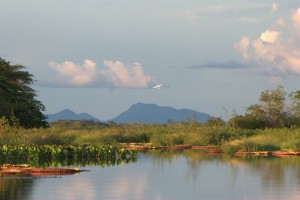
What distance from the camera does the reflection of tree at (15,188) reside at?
20.6 m

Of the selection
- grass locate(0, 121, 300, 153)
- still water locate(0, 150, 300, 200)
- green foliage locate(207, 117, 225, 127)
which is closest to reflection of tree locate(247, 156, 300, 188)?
still water locate(0, 150, 300, 200)

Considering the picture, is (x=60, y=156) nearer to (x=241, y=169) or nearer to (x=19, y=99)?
(x=241, y=169)

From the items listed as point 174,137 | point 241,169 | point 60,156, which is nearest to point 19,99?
point 174,137

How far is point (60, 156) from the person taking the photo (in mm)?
34344

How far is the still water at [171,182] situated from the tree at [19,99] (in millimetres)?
21061

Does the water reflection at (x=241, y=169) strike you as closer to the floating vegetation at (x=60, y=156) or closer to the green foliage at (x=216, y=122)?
the floating vegetation at (x=60, y=156)

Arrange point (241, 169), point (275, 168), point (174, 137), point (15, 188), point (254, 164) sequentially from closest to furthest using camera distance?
point (15, 188), point (241, 169), point (275, 168), point (254, 164), point (174, 137)

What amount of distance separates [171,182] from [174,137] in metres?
22.6

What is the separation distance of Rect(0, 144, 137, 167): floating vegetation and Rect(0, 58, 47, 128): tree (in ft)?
51.9

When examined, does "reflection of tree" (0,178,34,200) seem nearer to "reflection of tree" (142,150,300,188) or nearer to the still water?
the still water

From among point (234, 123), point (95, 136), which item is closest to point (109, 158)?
point (95, 136)

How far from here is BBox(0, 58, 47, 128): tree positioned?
53219mm

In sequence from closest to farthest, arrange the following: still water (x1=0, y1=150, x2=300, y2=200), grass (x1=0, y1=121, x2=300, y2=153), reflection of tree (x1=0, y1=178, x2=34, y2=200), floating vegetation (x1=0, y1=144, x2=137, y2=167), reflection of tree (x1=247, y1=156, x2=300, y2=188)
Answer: reflection of tree (x1=0, y1=178, x2=34, y2=200) < still water (x1=0, y1=150, x2=300, y2=200) < reflection of tree (x1=247, y1=156, x2=300, y2=188) < floating vegetation (x1=0, y1=144, x2=137, y2=167) < grass (x1=0, y1=121, x2=300, y2=153)

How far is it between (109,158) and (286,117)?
23476 millimetres
